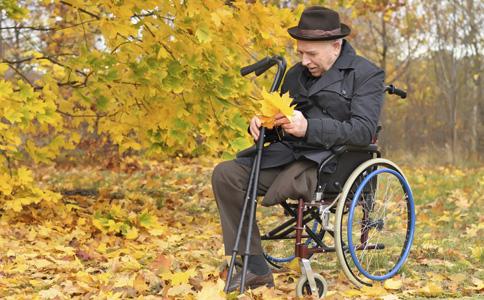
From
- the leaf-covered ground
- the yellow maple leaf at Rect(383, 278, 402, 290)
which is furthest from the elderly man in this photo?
the yellow maple leaf at Rect(383, 278, 402, 290)

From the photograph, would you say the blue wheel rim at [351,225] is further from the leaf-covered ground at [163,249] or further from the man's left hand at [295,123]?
the man's left hand at [295,123]

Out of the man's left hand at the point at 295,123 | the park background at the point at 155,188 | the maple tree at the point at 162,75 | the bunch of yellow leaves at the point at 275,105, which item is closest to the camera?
the bunch of yellow leaves at the point at 275,105

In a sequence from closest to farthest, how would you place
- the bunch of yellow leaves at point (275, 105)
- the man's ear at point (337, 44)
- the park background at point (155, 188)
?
1. the bunch of yellow leaves at point (275, 105)
2. the man's ear at point (337, 44)
3. the park background at point (155, 188)

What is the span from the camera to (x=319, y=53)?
3.30m

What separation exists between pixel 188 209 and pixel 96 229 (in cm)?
142

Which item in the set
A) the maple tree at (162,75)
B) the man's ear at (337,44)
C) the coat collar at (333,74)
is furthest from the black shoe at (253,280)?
the maple tree at (162,75)

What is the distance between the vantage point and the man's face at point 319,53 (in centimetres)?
329

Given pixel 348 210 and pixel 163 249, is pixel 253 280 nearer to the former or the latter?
pixel 348 210

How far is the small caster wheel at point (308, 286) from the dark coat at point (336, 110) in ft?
1.72

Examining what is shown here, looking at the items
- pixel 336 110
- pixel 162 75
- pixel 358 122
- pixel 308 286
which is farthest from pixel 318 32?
pixel 162 75

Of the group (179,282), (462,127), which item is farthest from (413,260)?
(462,127)

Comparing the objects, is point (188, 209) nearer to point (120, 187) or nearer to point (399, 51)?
point (120, 187)

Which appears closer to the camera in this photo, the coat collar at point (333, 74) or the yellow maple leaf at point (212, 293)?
the yellow maple leaf at point (212, 293)

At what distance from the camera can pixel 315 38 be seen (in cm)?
324
